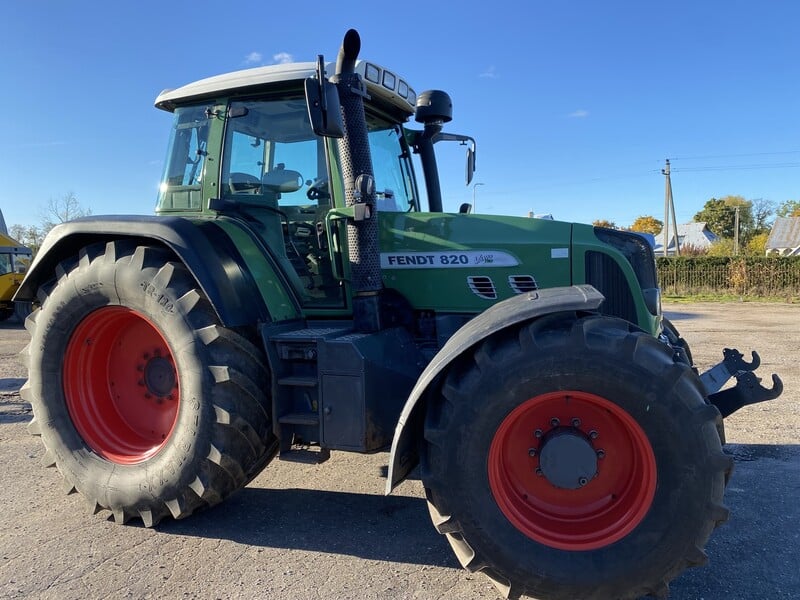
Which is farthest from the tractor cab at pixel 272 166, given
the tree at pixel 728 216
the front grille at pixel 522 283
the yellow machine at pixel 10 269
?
the tree at pixel 728 216

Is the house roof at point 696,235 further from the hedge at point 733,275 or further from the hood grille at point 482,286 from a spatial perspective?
the hood grille at point 482,286

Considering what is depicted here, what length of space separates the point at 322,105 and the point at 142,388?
88.3 inches

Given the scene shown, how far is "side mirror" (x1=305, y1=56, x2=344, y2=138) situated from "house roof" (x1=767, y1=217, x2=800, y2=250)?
63.8 meters

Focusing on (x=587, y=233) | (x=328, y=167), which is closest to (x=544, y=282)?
(x=587, y=233)

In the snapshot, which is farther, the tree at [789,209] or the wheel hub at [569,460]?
the tree at [789,209]

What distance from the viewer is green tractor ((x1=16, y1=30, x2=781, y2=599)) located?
2.52 meters

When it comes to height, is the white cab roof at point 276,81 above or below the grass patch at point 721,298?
above

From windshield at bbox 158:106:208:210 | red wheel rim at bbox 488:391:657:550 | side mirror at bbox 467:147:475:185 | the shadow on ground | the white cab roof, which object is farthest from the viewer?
side mirror at bbox 467:147:475:185

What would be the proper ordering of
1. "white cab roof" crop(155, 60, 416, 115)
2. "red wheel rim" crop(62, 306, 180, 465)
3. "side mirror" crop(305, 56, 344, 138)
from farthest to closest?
"red wheel rim" crop(62, 306, 180, 465)
"white cab roof" crop(155, 60, 416, 115)
"side mirror" crop(305, 56, 344, 138)

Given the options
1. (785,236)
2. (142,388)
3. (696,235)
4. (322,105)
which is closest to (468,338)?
(322,105)

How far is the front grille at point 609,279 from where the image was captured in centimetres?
343

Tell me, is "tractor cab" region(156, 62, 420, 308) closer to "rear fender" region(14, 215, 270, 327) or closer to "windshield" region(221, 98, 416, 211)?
"windshield" region(221, 98, 416, 211)

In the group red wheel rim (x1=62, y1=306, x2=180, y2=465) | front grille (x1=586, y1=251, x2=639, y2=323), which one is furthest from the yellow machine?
front grille (x1=586, y1=251, x2=639, y2=323)

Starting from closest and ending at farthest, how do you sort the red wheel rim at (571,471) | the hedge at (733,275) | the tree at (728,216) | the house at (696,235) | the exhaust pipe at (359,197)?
the red wheel rim at (571,471) → the exhaust pipe at (359,197) → the hedge at (733,275) → the tree at (728,216) → the house at (696,235)
